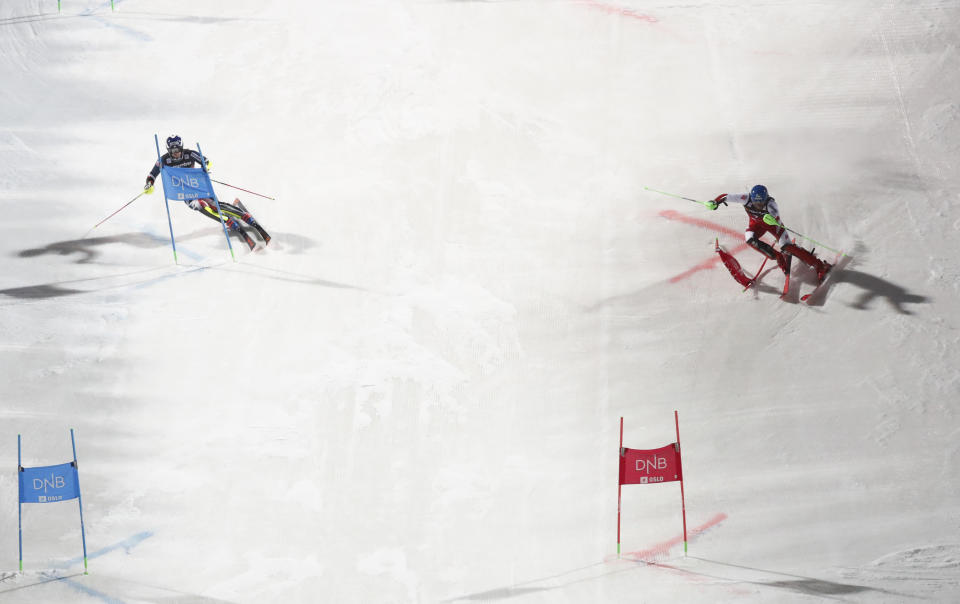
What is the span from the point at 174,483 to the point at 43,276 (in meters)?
4.13

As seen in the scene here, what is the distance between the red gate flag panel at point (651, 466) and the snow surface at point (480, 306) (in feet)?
2.72

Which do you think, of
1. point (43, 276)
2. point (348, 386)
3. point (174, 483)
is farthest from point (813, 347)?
point (43, 276)

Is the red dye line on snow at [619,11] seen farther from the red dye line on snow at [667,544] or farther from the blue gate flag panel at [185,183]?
the red dye line on snow at [667,544]

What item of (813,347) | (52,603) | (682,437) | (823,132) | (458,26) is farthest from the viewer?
(458,26)

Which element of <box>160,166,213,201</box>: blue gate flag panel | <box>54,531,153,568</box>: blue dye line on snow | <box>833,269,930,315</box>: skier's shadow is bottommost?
<box>54,531,153,568</box>: blue dye line on snow

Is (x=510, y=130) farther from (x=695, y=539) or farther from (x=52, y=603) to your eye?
Answer: (x=52, y=603)

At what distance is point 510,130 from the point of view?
46.7ft

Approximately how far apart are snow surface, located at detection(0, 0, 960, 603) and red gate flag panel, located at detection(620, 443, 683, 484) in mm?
828

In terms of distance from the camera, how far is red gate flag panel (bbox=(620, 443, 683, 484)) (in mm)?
9070

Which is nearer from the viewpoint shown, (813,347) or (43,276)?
(813,347)

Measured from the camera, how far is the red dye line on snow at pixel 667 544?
30.9ft

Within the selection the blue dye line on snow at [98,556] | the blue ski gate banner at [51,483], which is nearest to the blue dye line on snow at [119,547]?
the blue dye line on snow at [98,556]

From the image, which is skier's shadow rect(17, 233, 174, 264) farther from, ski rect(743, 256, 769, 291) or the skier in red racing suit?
ski rect(743, 256, 769, 291)

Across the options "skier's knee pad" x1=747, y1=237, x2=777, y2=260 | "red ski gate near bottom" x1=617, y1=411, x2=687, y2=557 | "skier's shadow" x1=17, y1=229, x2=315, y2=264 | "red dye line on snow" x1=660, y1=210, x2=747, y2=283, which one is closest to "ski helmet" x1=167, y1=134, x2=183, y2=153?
"skier's shadow" x1=17, y1=229, x2=315, y2=264
